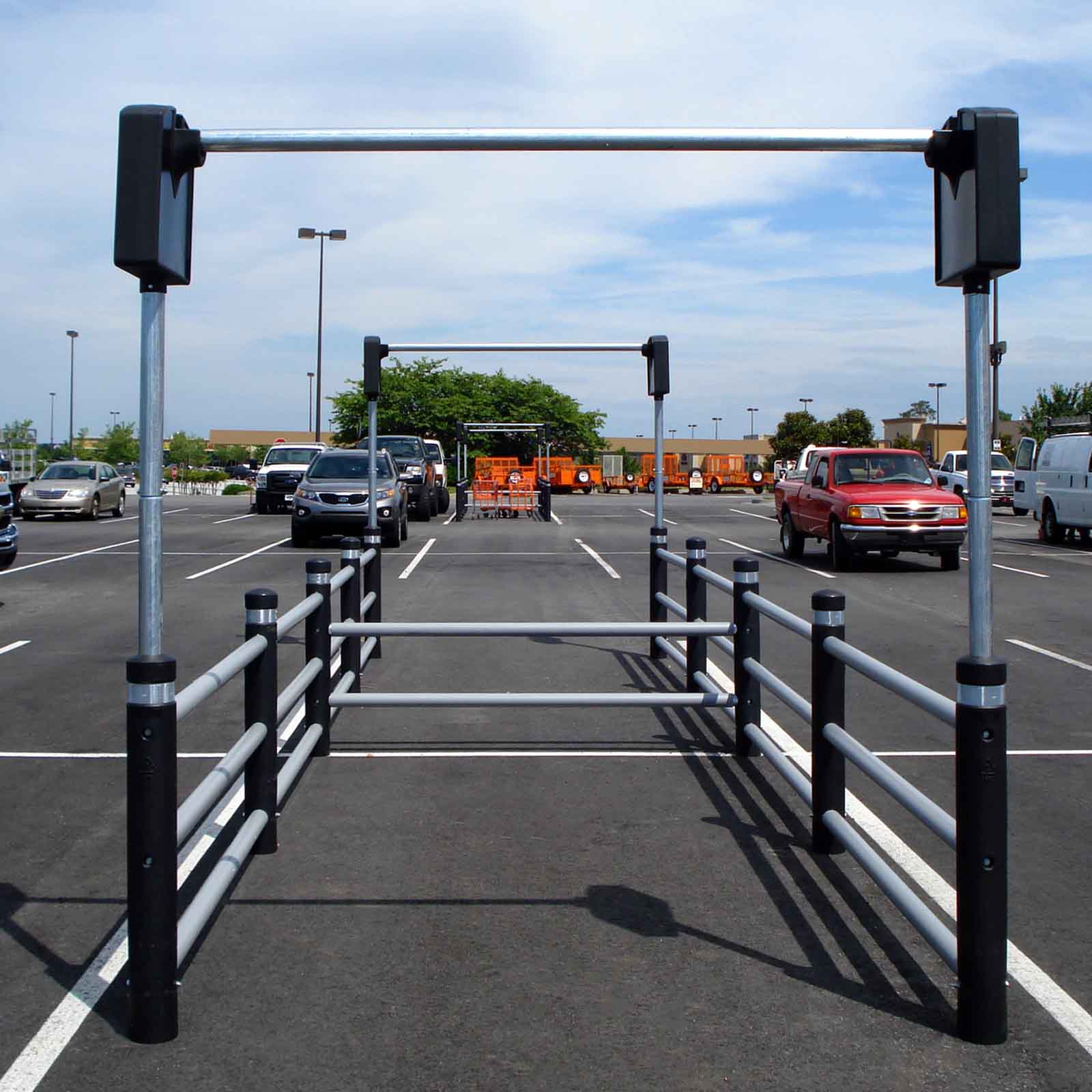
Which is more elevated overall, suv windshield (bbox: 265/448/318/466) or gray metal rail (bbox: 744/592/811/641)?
suv windshield (bbox: 265/448/318/466)

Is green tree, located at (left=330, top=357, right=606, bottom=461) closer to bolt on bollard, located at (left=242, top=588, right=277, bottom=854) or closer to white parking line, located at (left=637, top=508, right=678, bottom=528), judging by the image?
white parking line, located at (left=637, top=508, right=678, bottom=528)

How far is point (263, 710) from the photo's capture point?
559 centimetres

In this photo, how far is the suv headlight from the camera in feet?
67.2

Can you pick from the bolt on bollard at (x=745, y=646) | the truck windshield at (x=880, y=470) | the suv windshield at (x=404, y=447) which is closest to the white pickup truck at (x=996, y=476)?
the suv windshield at (x=404, y=447)

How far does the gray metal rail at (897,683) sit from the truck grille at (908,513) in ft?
50.8

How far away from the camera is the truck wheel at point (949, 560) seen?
21016mm

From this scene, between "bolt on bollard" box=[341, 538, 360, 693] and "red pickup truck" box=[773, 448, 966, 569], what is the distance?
1289cm

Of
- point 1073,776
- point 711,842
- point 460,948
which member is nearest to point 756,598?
point 711,842

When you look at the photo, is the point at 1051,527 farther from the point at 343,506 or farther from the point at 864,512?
the point at 343,506

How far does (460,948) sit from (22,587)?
1505cm

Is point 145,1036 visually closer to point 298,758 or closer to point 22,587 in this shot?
point 298,758

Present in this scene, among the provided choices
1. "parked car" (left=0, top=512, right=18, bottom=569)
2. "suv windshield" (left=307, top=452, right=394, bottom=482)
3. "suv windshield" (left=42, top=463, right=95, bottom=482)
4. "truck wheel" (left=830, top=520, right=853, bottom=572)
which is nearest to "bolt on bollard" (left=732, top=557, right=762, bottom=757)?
"parked car" (left=0, top=512, right=18, bottom=569)

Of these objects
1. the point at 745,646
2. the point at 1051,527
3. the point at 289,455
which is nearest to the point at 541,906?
the point at 745,646

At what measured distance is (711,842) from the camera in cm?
596
